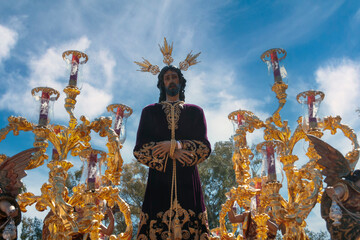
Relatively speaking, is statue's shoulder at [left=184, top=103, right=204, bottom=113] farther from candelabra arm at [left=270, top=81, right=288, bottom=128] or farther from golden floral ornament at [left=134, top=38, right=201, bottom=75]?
candelabra arm at [left=270, top=81, right=288, bottom=128]

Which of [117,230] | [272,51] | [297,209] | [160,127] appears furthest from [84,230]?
[117,230]

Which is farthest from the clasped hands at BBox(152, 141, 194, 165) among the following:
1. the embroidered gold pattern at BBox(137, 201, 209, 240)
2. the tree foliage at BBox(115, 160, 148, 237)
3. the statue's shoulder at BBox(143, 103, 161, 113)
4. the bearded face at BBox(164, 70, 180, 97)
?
the tree foliage at BBox(115, 160, 148, 237)

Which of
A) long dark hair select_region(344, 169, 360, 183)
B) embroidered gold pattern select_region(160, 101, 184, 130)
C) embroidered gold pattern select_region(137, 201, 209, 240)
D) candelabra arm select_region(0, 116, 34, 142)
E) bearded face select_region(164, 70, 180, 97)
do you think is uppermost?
bearded face select_region(164, 70, 180, 97)

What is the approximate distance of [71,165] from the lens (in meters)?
6.51

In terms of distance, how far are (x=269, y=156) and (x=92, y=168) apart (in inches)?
125

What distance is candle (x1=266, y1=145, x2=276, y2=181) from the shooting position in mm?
6398

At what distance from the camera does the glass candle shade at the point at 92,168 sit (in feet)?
20.0

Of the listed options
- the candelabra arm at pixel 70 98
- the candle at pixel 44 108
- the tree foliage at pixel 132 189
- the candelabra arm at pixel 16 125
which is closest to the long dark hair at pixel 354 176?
the candelabra arm at pixel 70 98

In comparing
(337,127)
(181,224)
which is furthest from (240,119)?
(181,224)

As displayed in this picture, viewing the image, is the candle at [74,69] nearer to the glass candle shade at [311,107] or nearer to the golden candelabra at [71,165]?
the golden candelabra at [71,165]

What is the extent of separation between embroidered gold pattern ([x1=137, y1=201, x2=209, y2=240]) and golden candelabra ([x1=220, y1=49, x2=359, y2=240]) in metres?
1.58

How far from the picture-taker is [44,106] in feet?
23.1

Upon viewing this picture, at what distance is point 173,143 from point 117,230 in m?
16.7

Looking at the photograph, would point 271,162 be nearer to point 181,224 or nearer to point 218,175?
point 181,224
